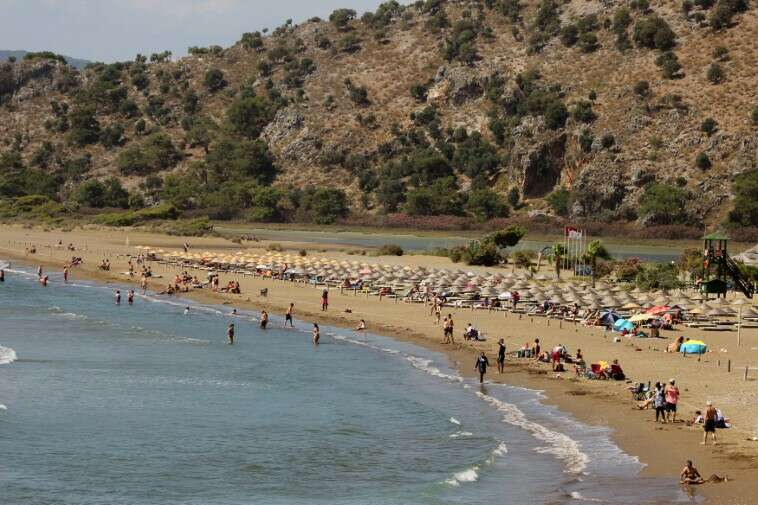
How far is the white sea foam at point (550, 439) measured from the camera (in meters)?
27.6

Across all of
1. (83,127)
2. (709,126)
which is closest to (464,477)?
(709,126)

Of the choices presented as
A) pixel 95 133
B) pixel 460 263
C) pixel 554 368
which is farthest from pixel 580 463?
pixel 95 133

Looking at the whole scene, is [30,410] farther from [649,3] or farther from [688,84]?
[649,3]

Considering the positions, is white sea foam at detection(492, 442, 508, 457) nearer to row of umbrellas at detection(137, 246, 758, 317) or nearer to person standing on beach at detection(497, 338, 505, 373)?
person standing on beach at detection(497, 338, 505, 373)

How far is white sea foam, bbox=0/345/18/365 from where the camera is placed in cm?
4353

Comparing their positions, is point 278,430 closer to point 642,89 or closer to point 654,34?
point 642,89

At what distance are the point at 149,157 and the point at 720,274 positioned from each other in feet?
391

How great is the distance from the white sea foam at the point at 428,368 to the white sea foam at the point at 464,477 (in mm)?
12454

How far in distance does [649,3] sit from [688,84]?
25.0m

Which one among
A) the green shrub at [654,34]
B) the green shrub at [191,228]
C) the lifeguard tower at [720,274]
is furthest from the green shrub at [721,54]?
the lifeguard tower at [720,274]

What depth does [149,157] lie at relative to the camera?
168 meters

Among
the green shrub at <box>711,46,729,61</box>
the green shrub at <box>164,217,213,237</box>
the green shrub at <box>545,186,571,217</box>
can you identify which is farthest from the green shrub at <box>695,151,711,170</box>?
the green shrub at <box>164,217,213,237</box>

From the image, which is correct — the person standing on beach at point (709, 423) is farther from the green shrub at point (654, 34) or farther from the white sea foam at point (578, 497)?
the green shrub at point (654, 34)

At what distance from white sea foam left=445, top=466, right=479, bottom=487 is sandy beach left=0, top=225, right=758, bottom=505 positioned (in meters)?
4.07
